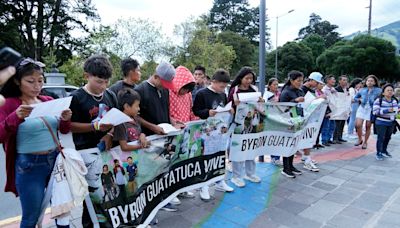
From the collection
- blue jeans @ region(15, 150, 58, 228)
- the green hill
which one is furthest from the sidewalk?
the green hill

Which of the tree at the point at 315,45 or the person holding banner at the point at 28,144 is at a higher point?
the tree at the point at 315,45

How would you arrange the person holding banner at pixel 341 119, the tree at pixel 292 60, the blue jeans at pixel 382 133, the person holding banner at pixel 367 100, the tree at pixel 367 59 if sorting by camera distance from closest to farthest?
the blue jeans at pixel 382 133
the person holding banner at pixel 367 100
the person holding banner at pixel 341 119
the tree at pixel 367 59
the tree at pixel 292 60

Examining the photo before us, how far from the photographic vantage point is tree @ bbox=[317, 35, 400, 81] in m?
32.0

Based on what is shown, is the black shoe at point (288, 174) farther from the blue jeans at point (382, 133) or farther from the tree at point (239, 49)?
the tree at point (239, 49)

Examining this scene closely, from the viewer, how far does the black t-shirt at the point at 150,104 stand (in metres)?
3.11

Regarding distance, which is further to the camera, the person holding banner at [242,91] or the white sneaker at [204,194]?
the person holding banner at [242,91]

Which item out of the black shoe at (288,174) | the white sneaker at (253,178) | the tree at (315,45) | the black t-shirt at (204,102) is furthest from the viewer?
the tree at (315,45)

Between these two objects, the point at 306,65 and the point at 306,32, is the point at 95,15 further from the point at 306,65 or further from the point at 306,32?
the point at 306,32

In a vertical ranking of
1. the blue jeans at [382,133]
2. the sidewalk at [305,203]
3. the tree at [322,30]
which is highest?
the tree at [322,30]

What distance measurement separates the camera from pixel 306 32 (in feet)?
228

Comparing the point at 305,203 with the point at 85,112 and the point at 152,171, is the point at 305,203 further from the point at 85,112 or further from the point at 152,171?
the point at 85,112

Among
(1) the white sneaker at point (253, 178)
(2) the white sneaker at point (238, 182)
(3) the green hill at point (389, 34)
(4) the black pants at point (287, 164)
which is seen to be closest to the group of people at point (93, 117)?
(2) the white sneaker at point (238, 182)

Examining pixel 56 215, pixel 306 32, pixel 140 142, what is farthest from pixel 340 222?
pixel 306 32

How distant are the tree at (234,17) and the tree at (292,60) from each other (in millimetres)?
17711
